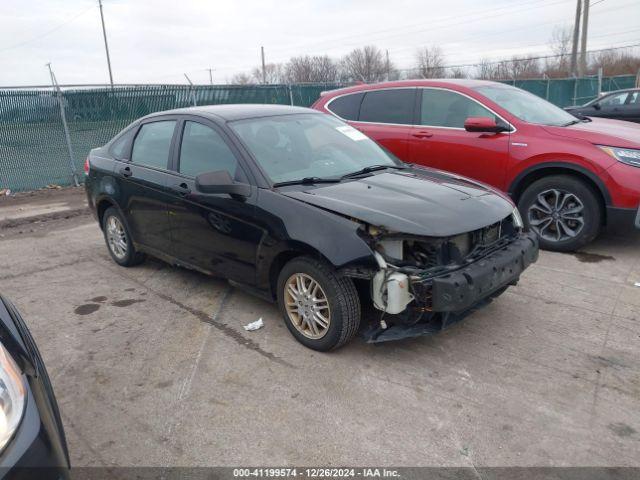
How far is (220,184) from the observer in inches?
151

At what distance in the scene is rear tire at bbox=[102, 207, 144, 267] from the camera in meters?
5.50

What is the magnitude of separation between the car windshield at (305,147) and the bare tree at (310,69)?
4916 cm

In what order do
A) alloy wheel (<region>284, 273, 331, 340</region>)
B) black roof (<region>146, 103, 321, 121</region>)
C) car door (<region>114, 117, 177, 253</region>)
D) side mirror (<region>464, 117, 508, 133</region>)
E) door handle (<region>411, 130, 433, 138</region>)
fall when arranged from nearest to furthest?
alloy wheel (<region>284, 273, 331, 340</region>) → black roof (<region>146, 103, 321, 121</region>) → car door (<region>114, 117, 177, 253</region>) → side mirror (<region>464, 117, 508, 133</region>) → door handle (<region>411, 130, 433, 138</region>)

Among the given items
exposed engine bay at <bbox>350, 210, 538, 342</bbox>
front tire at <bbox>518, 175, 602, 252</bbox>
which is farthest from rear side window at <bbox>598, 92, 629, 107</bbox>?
exposed engine bay at <bbox>350, 210, 538, 342</bbox>

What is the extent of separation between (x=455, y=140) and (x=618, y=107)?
9.50 metres

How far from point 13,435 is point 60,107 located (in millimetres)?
10444

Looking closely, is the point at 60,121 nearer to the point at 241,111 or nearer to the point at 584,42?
the point at 241,111

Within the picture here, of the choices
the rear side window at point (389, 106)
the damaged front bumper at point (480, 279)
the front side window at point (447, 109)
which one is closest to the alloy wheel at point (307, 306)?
the damaged front bumper at point (480, 279)

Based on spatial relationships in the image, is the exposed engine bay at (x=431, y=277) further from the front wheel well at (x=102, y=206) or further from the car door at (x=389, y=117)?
the front wheel well at (x=102, y=206)

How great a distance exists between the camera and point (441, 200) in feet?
11.9

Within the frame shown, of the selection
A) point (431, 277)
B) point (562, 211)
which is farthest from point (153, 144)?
point (562, 211)

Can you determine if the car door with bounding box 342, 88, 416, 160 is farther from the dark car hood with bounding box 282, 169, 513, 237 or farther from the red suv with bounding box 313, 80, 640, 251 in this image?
the dark car hood with bounding box 282, 169, 513, 237

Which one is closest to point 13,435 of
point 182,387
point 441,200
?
point 182,387

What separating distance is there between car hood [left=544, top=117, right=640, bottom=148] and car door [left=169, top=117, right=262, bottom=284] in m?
3.67
